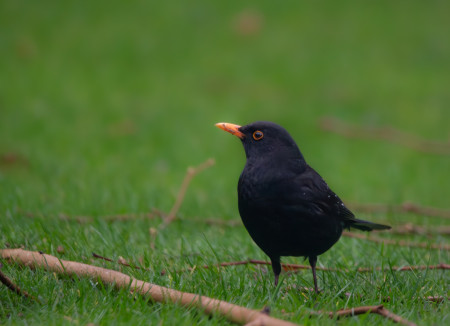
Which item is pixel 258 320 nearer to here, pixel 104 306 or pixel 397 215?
pixel 104 306

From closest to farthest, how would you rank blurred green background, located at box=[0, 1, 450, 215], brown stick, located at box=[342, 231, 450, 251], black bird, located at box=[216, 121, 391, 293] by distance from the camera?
Answer: black bird, located at box=[216, 121, 391, 293], brown stick, located at box=[342, 231, 450, 251], blurred green background, located at box=[0, 1, 450, 215]

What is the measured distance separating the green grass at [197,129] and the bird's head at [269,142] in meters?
0.77

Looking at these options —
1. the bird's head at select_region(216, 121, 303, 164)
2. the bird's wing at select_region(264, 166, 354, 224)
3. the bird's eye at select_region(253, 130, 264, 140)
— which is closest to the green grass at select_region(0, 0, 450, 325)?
the bird's wing at select_region(264, 166, 354, 224)

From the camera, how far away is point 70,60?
1271 centimetres

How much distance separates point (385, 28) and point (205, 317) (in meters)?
13.3

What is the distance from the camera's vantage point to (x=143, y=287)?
10.8 ft

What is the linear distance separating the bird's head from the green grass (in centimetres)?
77

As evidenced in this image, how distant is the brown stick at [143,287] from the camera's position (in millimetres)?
2973

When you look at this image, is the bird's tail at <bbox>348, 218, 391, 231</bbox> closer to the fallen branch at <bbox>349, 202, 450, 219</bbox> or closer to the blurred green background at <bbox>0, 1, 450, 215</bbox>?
the fallen branch at <bbox>349, 202, 450, 219</bbox>

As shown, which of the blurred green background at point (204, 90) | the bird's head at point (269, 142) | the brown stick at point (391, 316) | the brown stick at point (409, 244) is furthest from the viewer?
the blurred green background at point (204, 90)

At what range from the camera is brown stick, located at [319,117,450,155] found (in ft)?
33.6

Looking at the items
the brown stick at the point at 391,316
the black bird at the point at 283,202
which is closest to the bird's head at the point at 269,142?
the black bird at the point at 283,202

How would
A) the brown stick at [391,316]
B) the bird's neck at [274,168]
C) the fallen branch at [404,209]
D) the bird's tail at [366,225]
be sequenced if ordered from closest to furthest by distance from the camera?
1. the brown stick at [391,316]
2. the bird's neck at [274,168]
3. the bird's tail at [366,225]
4. the fallen branch at [404,209]

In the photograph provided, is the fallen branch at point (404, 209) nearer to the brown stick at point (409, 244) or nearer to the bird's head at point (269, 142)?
the brown stick at point (409, 244)
